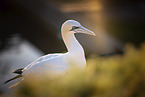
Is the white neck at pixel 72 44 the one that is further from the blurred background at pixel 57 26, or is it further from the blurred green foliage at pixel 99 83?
the blurred green foliage at pixel 99 83

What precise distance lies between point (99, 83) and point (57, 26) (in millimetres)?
5113

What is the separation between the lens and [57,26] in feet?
19.2

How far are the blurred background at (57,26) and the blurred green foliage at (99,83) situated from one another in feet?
8.26

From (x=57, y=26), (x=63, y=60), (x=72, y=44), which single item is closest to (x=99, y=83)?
(x=63, y=60)

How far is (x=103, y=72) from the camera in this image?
887 millimetres

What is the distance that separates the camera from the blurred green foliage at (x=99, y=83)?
815 millimetres

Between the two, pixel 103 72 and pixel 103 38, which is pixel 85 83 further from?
pixel 103 38

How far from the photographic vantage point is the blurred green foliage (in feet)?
2.67

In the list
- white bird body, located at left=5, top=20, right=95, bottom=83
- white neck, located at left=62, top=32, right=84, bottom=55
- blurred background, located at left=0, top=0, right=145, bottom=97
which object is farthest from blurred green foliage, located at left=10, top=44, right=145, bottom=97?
blurred background, located at left=0, top=0, right=145, bottom=97

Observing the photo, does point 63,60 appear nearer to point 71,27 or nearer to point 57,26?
point 71,27

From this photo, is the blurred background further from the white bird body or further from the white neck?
the white neck

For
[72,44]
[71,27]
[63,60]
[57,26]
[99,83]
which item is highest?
[57,26]

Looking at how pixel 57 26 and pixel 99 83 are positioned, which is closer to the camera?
pixel 99 83

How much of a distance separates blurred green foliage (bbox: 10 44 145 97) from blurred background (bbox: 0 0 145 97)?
2.52 meters
